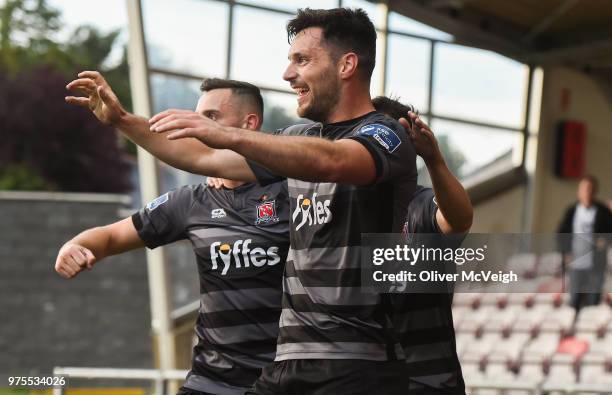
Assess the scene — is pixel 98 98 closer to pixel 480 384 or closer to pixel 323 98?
pixel 323 98

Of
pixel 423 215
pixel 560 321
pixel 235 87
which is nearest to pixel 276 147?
pixel 423 215

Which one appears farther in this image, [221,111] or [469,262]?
[221,111]

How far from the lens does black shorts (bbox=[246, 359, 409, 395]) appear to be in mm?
3869

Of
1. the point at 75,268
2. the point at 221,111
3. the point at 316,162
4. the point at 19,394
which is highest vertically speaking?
the point at 221,111

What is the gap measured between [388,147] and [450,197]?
0.41 m

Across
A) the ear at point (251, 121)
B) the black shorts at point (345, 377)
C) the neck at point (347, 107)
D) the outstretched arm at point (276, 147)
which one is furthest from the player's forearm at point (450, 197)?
the ear at point (251, 121)

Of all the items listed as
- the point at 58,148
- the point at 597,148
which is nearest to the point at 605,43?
the point at 597,148

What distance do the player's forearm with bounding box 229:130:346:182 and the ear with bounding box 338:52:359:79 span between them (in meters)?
0.55

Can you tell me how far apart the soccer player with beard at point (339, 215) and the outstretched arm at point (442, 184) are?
57 millimetres

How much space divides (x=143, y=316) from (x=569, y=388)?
1211 cm

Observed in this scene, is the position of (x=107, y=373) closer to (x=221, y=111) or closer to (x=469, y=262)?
(x=221, y=111)

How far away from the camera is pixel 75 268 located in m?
4.48

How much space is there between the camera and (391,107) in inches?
178

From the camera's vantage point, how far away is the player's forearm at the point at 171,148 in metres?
4.53
